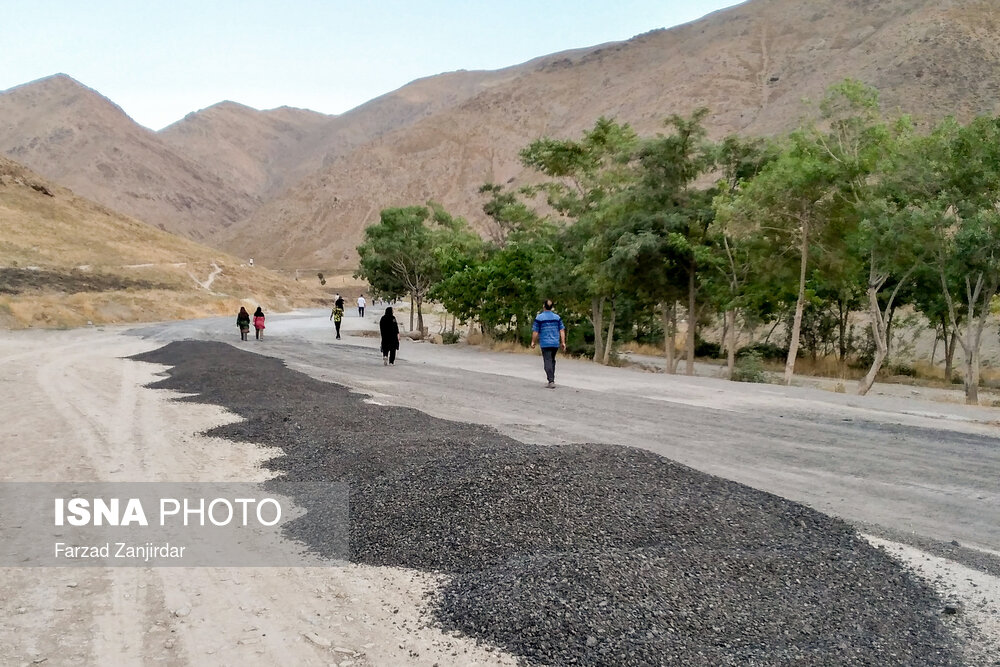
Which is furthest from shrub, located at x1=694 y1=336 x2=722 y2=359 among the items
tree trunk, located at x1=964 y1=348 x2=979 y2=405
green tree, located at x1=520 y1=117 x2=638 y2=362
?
tree trunk, located at x1=964 y1=348 x2=979 y2=405

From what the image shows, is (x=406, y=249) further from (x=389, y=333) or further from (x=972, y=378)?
(x=972, y=378)

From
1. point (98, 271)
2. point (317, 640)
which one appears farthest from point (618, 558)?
point (98, 271)

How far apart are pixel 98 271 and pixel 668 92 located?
8247cm

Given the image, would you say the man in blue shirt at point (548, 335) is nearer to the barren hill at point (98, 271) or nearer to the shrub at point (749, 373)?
the shrub at point (749, 373)

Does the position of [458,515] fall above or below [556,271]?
below

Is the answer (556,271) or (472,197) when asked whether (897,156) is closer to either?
(556,271)

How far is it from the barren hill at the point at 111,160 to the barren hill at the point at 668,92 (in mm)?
29451

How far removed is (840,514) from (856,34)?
110m

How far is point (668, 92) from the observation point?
359ft

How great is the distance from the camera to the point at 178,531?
586 centimetres

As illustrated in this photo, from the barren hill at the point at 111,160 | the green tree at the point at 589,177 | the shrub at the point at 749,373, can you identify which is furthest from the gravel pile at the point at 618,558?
the barren hill at the point at 111,160

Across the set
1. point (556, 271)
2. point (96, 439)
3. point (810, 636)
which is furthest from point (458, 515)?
point (556, 271)

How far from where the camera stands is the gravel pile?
3998mm

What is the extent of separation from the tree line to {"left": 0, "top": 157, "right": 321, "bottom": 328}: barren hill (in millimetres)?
27091
